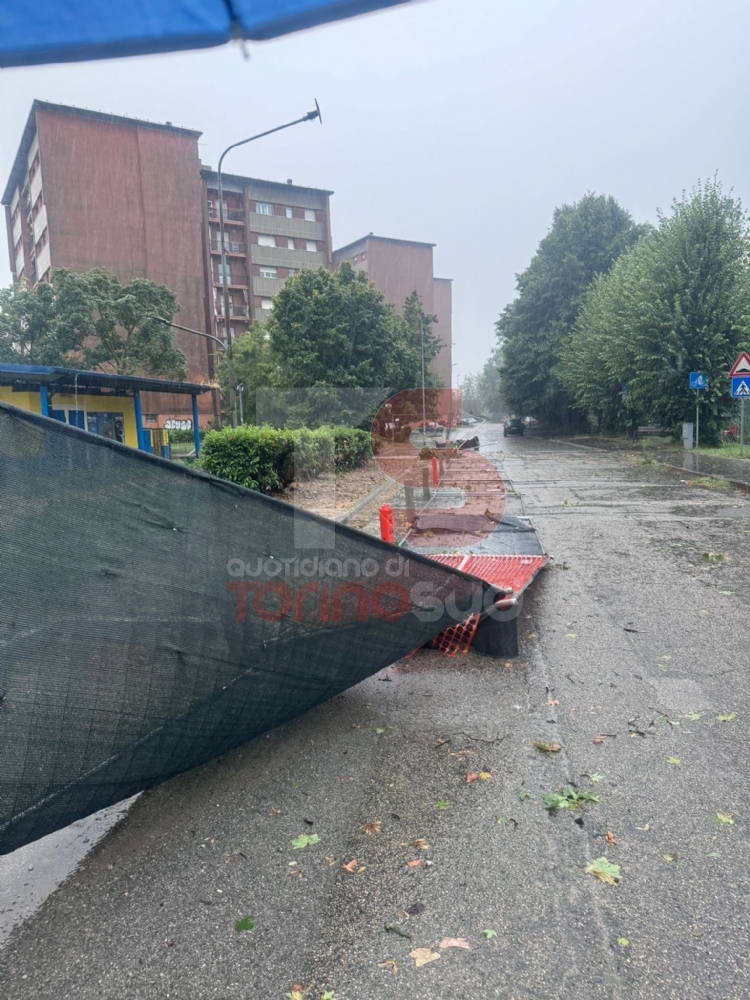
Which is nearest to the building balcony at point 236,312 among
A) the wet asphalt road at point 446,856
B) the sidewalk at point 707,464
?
the sidewalk at point 707,464

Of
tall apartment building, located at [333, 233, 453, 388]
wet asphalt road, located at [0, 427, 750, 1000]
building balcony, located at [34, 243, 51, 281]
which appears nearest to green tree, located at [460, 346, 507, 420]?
tall apartment building, located at [333, 233, 453, 388]

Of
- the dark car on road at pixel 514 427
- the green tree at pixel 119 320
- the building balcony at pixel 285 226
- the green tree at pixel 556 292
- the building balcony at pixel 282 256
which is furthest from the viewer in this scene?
the building balcony at pixel 285 226

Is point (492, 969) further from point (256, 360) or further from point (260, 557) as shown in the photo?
point (256, 360)

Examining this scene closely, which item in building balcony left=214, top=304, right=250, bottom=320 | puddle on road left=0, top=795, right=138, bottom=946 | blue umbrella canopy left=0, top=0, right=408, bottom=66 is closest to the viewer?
blue umbrella canopy left=0, top=0, right=408, bottom=66

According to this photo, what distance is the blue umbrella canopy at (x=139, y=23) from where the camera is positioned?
198cm

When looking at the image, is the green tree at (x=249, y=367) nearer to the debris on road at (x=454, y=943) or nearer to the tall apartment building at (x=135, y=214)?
the tall apartment building at (x=135, y=214)

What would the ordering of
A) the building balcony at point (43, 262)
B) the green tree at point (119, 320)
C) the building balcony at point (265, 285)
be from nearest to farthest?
the green tree at point (119, 320) < the building balcony at point (43, 262) < the building balcony at point (265, 285)

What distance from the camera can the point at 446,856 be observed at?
8.84 ft

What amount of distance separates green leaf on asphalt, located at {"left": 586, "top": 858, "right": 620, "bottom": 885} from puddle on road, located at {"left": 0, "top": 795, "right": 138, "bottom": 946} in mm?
2080

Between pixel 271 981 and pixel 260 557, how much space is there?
1.70 metres

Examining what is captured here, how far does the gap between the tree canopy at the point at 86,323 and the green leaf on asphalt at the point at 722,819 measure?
3585 centimetres

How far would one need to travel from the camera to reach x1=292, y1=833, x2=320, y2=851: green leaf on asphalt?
9.15 feet

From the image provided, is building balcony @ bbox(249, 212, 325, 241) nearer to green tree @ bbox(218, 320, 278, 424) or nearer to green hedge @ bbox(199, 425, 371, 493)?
green tree @ bbox(218, 320, 278, 424)

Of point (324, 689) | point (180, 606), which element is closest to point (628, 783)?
point (324, 689)
